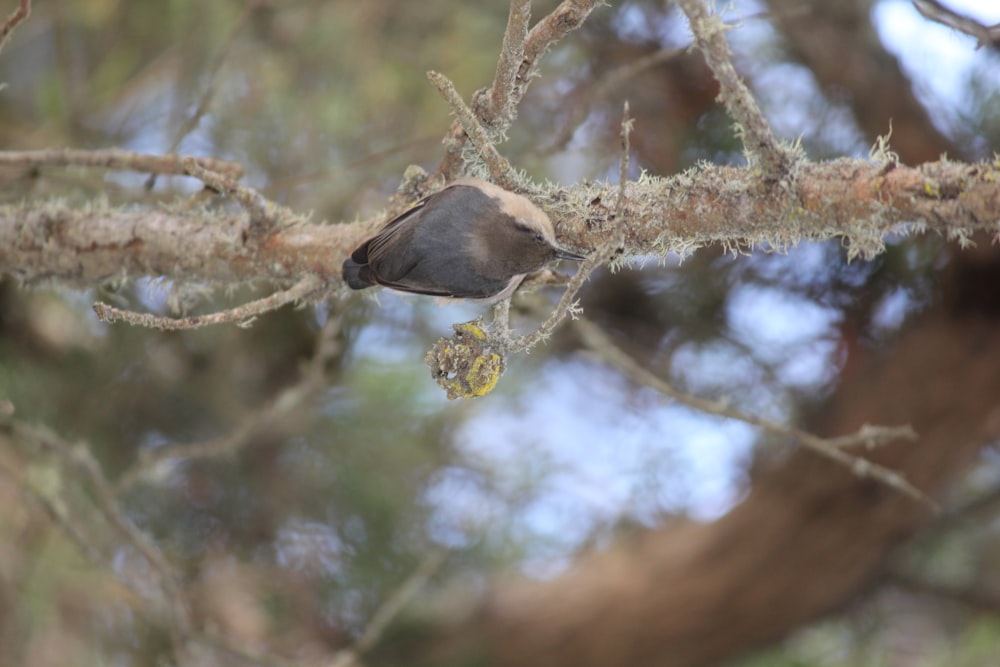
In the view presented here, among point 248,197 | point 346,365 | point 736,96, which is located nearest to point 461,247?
point 248,197

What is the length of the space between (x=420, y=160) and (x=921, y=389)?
45.9 inches

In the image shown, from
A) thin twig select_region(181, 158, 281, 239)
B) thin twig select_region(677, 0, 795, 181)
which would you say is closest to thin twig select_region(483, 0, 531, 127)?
thin twig select_region(677, 0, 795, 181)

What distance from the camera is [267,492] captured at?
2.02 m

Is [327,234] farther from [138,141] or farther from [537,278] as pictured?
[138,141]

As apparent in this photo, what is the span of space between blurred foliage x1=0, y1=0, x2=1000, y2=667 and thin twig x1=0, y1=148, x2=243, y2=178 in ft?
1.10

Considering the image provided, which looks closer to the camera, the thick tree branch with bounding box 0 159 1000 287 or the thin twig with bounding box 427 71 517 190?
the thick tree branch with bounding box 0 159 1000 287

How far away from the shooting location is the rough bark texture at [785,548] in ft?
5.28

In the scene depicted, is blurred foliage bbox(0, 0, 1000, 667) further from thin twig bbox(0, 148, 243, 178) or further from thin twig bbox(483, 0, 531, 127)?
thin twig bbox(483, 0, 531, 127)

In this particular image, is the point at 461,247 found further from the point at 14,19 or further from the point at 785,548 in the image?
the point at 785,548

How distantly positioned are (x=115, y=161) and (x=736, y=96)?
38.6 inches

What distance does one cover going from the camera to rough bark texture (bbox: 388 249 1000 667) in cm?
161

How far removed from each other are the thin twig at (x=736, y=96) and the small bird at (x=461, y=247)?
25cm

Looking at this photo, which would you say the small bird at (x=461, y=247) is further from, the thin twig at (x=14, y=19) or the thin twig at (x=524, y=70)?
the thin twig at (x=14, y=19)

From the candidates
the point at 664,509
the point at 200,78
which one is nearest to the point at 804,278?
the point at 664,509
